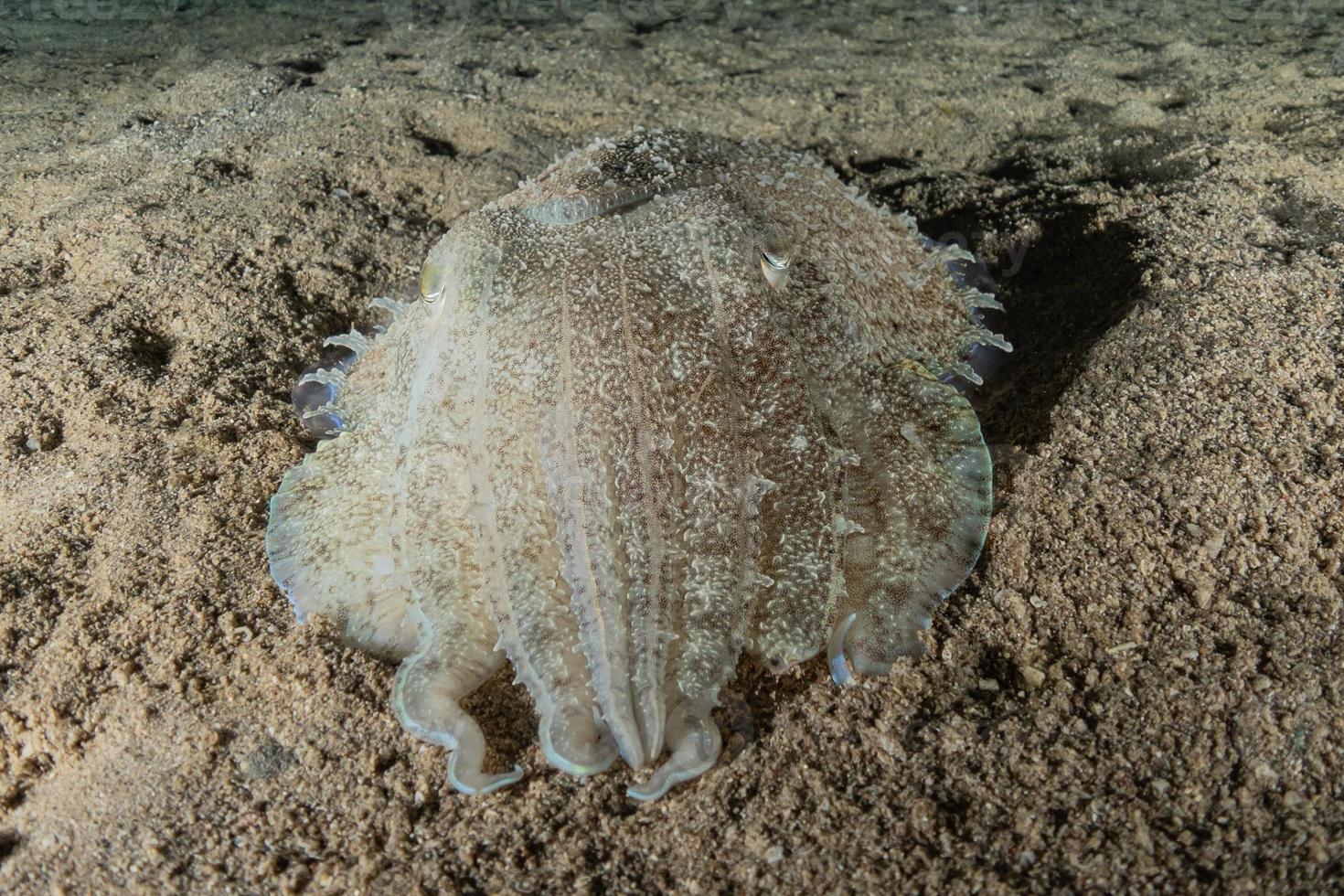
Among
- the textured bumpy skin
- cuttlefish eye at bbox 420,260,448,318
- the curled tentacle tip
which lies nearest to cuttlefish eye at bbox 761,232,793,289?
the textured bumpy skin

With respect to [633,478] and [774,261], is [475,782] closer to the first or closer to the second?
[633,478]

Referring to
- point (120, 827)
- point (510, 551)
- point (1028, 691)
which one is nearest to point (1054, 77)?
point (1028, 691)

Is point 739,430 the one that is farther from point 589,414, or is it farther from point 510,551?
point 510,551

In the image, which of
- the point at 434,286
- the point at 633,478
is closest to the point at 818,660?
the point at 633,478

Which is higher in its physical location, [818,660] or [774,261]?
[774,261]

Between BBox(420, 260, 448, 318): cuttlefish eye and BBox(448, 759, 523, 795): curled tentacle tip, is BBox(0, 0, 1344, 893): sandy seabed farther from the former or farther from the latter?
BBox(420, 260, 448, 318): cuttlefish eye

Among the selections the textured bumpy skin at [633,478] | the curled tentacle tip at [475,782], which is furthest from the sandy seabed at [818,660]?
the textured bumpy skin at [633,478]
